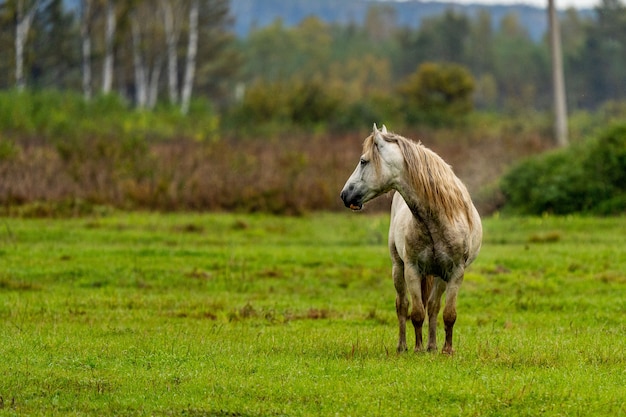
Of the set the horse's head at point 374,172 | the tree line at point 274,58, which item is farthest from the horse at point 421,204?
the tree line at point 274,58

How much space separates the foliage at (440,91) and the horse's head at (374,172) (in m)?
47.8

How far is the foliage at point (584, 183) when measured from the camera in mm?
29094

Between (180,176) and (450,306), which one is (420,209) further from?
(180,176)

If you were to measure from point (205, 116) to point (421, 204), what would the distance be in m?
42.5

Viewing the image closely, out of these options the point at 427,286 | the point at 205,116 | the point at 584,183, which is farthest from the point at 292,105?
the point at 427,286

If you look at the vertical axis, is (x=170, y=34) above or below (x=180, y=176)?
above

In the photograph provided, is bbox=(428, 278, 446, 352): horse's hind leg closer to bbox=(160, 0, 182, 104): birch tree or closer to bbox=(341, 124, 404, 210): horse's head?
bbox=(341, 124, 404, 210): horse's head

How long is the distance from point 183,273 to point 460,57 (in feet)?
368

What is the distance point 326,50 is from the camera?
14675cm

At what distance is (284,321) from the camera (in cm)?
1542

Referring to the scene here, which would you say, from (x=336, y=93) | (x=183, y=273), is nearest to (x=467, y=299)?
(x=183, y=273)

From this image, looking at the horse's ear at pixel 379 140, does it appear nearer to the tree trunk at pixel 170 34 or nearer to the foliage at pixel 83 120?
the foliage at pixel 83 120

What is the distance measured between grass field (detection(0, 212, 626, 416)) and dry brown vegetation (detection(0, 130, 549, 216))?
5.28 ft

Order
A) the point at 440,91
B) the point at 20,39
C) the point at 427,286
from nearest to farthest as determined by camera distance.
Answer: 1. the point at 427,286
2. the point at 20,39
3. the point at 440,91
